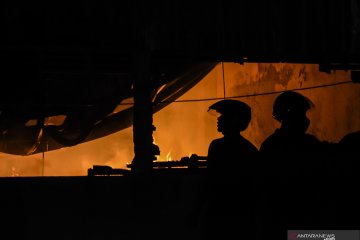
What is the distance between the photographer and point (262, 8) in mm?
7684

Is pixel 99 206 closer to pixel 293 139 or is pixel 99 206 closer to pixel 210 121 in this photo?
pixel 293 139

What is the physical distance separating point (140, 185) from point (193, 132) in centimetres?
529

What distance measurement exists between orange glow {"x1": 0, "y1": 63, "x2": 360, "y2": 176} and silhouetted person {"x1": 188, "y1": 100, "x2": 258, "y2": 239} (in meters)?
5.89

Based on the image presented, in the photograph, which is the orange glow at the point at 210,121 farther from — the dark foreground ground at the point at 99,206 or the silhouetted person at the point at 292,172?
the silhouetted person at the point at 292,172

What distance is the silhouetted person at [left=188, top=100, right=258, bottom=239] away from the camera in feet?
15.4

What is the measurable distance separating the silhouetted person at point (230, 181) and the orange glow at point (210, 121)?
232 inches

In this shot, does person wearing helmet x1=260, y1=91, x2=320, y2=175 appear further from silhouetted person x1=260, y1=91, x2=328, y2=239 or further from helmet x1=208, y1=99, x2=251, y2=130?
helmet x1=208, y1=99, x2=251, y2=130

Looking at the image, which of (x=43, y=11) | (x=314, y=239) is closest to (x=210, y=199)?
(x=314, y=239)

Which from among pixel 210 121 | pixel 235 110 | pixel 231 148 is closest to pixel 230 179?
pixel 231 148

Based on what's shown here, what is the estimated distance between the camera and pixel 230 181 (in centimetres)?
479

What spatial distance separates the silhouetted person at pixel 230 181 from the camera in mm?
4699

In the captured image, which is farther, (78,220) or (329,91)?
(329,91)

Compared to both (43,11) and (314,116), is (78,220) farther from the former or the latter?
(314,116)

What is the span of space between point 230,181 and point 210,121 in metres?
7.24
